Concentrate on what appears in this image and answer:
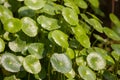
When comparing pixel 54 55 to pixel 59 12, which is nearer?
pixel 54 55

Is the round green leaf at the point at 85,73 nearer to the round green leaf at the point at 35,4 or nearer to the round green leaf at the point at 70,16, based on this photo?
the round green leaf at the point at 70,16

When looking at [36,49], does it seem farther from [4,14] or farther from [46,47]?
[4,14]

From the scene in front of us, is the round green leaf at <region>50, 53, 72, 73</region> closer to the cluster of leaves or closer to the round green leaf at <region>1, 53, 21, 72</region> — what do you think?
the cluster of leaves

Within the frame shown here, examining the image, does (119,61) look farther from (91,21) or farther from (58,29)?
(58,29)

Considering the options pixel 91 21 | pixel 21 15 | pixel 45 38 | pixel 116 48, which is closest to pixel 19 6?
pixel 21 15

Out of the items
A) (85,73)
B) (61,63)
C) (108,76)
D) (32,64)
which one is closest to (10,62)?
(32,64)

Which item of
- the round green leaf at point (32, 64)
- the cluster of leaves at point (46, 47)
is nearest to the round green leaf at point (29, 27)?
the cluster of leaves at point (46, 47)

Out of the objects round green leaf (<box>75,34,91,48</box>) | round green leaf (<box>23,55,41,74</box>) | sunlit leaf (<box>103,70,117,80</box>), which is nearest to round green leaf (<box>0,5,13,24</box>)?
round green leaf (<box>23,55,41,74</box>)
